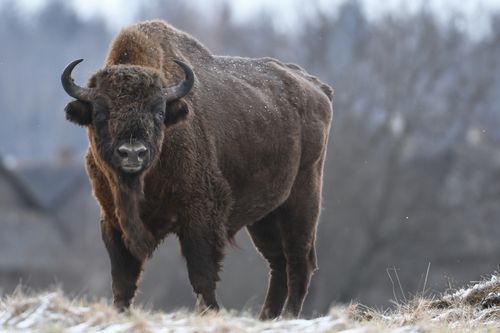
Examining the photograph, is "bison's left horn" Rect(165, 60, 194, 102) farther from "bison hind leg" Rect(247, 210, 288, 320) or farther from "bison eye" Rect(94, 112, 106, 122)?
"bison hind leg" Rect(247, 210, 288, 320)

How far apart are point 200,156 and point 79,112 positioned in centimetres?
111

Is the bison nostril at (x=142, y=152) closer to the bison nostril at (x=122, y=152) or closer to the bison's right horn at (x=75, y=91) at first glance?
the bison nostril at (x=122, y=152)

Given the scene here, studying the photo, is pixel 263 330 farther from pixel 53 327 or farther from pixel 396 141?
pixel 396 141

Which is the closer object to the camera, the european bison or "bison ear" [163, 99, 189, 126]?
the european bison

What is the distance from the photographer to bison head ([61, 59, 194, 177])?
9.04 meters

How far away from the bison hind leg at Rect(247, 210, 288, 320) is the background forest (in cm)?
2573

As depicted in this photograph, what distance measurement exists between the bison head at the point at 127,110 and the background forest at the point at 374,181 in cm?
2843

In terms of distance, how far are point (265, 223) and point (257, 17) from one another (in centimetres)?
4557

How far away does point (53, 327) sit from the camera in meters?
6.97

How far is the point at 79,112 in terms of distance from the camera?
9.41m

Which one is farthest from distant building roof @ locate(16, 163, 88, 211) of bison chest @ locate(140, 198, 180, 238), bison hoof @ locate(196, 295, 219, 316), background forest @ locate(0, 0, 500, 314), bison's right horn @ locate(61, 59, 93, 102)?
bison's right horn @ locate(61, 59, 93, 102)

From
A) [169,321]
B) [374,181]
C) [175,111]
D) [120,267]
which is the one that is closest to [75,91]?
[175,111]

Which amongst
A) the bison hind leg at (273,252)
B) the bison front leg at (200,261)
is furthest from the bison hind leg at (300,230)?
the bison front leg at (200,261)

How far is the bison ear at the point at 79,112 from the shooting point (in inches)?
369
